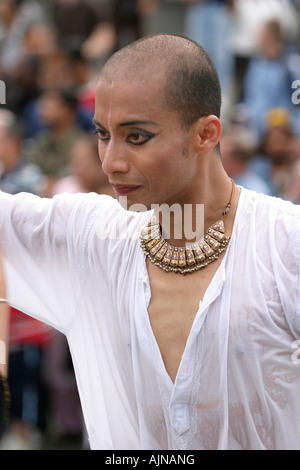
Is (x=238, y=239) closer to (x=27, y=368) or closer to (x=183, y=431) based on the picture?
(x=183, y=431)

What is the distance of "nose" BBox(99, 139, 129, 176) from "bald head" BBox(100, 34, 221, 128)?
7.2 inches

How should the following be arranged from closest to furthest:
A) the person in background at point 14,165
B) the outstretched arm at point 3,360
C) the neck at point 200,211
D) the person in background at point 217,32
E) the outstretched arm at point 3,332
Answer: the outstretched arm at point 3,360 → the outstretched arm at point 3,332 → the neck at point 200,211 → the person in background at point 14,165 → the person in background at point 217,32

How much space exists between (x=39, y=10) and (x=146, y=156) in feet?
26.3

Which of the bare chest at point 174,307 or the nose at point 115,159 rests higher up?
the nose at point 115,159

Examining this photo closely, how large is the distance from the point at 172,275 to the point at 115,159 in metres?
0.44

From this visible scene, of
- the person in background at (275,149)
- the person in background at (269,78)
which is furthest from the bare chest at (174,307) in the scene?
the person in background at (269,78)

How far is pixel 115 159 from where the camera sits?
2381 mm

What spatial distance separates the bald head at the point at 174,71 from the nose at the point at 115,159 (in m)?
0.18

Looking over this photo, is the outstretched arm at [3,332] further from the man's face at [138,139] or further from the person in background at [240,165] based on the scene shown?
the person in background at [240,165]

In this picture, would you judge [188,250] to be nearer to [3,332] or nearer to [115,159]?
[115,159]

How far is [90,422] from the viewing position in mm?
2715

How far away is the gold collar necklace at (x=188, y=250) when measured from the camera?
257 cm

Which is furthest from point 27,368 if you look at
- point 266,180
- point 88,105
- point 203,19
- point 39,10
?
point 39,10

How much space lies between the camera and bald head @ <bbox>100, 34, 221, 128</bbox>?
2.39 meters
